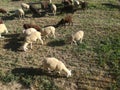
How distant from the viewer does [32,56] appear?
59.6 ft

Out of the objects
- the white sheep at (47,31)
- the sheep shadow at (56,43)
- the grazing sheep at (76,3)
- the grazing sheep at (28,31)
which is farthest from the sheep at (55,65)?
the grazing sheep at (76,3)

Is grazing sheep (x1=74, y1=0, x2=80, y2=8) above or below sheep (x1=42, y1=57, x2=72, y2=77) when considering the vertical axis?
above

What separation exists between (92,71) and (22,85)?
3.60 m

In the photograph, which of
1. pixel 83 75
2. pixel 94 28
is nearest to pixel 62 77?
pixel 83 75

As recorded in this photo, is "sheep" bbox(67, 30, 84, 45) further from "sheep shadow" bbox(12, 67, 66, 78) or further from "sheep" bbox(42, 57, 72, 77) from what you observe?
"sheep shadow" bbox(12, 67, 66, 78)

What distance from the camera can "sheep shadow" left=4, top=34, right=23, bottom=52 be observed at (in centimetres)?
1901

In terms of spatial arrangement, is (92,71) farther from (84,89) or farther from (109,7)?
(109,7)

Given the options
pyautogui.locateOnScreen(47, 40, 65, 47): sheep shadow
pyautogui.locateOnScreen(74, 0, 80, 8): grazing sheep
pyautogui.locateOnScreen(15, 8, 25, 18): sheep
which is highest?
pyautogui.locateOnScreen(74, 0, 80, 8): grazing sheep

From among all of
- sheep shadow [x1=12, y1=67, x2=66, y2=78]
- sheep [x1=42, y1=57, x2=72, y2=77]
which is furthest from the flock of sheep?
sheep shadow [x1=12, y1=67, x2=66, y2=78]

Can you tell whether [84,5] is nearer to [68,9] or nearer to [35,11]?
[68,9]

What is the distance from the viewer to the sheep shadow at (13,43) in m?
19.0

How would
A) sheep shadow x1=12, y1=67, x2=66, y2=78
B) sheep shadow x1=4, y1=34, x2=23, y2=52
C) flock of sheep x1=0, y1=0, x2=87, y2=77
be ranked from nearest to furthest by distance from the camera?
flock of sheep x1=0, y1=0, x2=87, y2=77
sheep shadow x1=12, y1=67, x2=66, y2=78
sheep shadow x1=4, y1=34, x2=23, y2=52

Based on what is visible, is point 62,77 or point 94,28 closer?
point 62,77

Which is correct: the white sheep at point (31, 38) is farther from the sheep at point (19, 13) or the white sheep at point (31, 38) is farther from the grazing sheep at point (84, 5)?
the grazing sheep at point (84, 5)
